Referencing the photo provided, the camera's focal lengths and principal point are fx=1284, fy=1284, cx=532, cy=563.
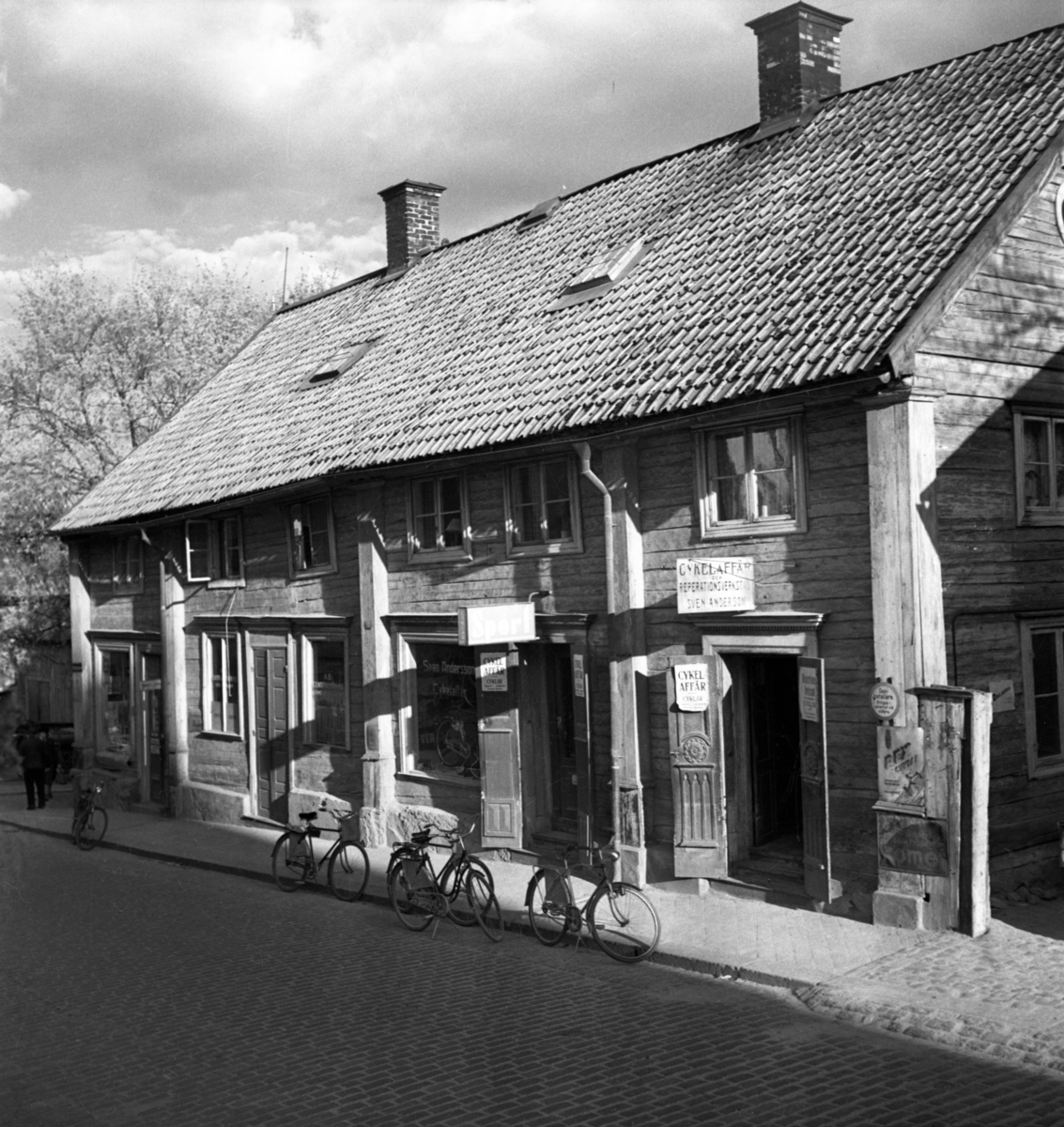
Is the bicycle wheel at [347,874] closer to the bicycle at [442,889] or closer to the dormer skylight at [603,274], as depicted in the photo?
the bicycle at [442,889]

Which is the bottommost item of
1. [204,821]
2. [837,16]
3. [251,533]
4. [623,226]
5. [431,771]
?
[204,821]

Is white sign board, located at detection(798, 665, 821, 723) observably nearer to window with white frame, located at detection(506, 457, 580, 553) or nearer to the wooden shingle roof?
the wooden shingle roof

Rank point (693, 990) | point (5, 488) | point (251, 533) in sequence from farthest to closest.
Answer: point (5, 488) → point (251, 533) → point (693, 990)

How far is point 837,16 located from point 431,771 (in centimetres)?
1107

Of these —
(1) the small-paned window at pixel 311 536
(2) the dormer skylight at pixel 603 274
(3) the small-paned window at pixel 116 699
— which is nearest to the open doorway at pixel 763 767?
(2) the dormer skylight at pixel 603 274

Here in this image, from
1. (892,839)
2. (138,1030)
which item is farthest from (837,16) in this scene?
(138,1030)

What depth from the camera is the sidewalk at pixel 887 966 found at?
8516 mm

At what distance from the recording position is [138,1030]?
9.26 meters

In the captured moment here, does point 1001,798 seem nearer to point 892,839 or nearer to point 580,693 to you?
point 892,839

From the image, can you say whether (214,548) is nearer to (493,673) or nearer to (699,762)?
(493,673)

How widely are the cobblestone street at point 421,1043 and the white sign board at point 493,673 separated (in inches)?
133

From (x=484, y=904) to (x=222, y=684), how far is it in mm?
10312

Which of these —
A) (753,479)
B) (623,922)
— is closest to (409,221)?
(753,479)

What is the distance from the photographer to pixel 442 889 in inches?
484
